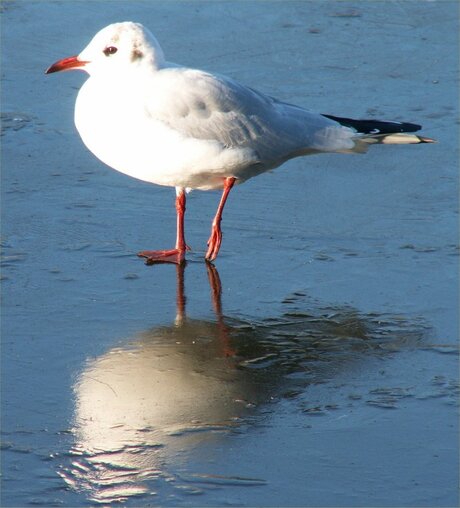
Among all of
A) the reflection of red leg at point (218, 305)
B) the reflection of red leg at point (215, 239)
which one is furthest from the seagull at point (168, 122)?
the reflection of red leg at point (218, 305)

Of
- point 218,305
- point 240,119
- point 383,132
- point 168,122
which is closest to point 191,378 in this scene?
point 218,305

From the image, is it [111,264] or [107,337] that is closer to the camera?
[107,337]

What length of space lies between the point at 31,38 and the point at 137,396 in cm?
545

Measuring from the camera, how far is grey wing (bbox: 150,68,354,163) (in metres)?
5.84

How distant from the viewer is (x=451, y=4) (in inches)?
398

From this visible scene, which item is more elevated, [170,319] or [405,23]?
[405,23]

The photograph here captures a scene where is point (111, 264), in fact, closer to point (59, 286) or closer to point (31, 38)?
point (59, 286)

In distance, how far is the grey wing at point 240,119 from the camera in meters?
5.84

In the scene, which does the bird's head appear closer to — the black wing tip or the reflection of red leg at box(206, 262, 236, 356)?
the reflection of red leg at box(206, 262, 236, 356)

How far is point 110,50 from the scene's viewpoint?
598 cm

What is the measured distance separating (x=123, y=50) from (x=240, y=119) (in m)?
0.72

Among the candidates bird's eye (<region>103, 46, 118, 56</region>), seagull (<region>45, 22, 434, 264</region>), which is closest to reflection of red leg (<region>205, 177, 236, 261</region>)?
seagull (<region>45, 22, 434, 264</region>)

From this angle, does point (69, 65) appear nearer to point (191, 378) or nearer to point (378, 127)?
point (378, 127)

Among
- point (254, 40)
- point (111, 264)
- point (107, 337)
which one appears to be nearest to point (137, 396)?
point (107, 337)
